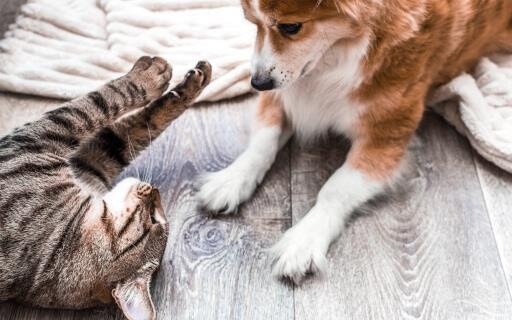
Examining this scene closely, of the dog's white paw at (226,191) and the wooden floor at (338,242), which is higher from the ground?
the dog's white paw at (226,191)

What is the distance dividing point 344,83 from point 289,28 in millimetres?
272

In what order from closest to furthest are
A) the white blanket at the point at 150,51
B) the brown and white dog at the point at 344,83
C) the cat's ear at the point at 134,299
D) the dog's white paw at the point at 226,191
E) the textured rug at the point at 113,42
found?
the cat's ear at the point at 134,299, the brown and white dog at the point at 344,83, the dog's white paw at the point at 226,191, the white blanket at the point at 150,51, the textured rug at the point at 113,42

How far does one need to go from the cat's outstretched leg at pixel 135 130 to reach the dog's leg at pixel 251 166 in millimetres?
223

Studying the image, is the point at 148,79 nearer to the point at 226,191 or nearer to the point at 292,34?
the point at 226,191

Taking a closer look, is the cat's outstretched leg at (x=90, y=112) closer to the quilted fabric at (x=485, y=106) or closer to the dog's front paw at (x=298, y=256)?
the dog's front paw at (x=298, y=256)

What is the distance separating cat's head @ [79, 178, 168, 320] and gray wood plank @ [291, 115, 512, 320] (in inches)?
16.5

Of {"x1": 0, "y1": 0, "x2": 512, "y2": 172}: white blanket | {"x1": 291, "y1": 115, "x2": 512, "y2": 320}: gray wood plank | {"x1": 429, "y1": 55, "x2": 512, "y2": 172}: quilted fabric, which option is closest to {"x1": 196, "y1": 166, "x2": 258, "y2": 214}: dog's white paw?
{"x1": 291, "y1": 115, "x2": 512, "y2": 320}: gray wood plank

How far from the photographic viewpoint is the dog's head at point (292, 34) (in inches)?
60.8

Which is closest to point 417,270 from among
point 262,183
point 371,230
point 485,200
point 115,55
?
point 371,230

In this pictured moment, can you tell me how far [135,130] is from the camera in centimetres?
193

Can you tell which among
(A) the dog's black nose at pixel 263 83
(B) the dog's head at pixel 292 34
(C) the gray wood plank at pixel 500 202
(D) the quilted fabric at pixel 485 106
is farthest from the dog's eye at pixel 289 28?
(C) the gray wood plank at pixel 500 202

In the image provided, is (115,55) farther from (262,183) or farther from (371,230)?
(371,230)

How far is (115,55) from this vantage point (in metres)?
2.26

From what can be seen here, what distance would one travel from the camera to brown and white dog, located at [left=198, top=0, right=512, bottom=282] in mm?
1607
